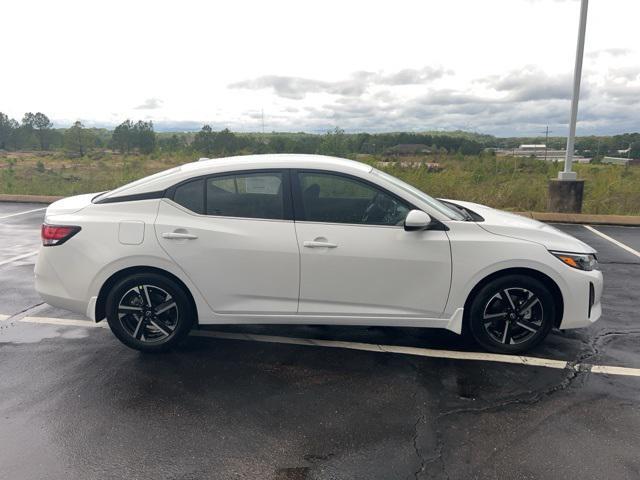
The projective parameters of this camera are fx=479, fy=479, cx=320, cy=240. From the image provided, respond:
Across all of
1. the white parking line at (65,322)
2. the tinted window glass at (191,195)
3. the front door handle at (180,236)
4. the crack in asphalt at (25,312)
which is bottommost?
the white parking line at (65,322)

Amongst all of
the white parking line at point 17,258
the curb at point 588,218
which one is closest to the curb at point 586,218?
the curb at point 588,218

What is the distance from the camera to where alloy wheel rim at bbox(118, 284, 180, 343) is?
3.97m

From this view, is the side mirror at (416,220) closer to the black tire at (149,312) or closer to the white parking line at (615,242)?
the black tire at (149,312)

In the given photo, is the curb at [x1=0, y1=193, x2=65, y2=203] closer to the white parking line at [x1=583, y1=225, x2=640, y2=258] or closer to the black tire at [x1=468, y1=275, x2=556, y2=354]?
the black tire at [x1=468, y1=275, x2=556, y2=354]

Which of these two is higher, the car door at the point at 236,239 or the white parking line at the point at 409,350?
the car door at the point at 236,239

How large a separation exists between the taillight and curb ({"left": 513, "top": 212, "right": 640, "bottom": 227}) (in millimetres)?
8954

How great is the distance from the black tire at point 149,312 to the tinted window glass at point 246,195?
0.74m

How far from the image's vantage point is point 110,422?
314 centimetres

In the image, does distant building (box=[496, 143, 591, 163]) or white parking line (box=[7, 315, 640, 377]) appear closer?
white parking line (box=[7, 315, 640, 377])

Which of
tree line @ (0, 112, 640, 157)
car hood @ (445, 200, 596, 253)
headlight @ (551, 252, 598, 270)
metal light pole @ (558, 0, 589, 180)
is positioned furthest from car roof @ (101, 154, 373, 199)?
tree line @ (0, 112, 640, 157)

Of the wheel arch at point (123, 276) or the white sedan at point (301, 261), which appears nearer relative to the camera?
the white sedan at point (301, 261)

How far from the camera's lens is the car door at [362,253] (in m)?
3.81

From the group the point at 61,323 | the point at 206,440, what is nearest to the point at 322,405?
the point at 206,440

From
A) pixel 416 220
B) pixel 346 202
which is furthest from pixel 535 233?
pixel 346 202
